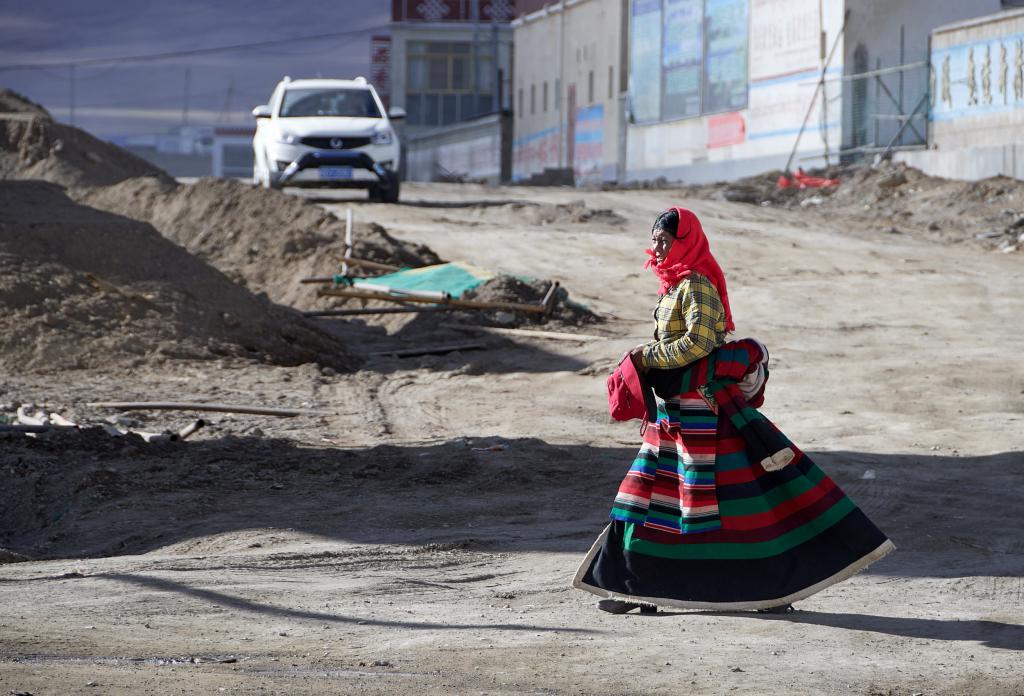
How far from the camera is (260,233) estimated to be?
19.2 metres

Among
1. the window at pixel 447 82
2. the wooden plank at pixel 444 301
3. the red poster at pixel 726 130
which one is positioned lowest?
the wooden plank at pixel 444 301

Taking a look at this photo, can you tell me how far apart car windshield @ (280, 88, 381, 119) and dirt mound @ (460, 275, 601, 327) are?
8.02 metres

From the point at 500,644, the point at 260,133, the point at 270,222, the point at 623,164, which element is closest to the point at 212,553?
the point at 500,644

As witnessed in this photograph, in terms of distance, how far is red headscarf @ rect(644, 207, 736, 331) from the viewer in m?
5.20

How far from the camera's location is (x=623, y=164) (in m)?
41.5

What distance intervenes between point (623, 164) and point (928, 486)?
3391 centimetres

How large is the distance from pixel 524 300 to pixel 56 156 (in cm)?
1198

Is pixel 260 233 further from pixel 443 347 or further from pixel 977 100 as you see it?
pixel 977 100

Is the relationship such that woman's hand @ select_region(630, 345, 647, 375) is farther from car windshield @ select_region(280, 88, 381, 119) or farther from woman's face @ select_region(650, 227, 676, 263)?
car windshield @ select_region(280, 88, 381, 119)

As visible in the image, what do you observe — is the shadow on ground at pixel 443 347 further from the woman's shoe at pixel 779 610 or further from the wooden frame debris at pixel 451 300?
the woman's shoe at pixel 779 610

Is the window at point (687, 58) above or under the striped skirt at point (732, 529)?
above

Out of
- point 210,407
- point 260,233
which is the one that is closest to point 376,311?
point 260,233

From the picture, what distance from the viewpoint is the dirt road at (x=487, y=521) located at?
443cm

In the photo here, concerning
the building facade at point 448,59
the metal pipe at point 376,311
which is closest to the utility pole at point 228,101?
the building facade at point 448,59
